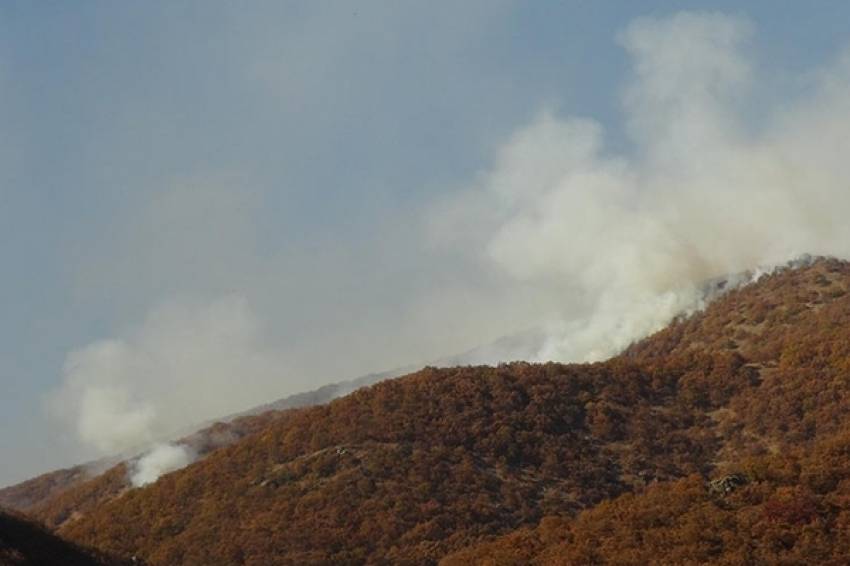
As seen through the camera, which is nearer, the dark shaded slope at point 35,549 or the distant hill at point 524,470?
the dark shaded slope at point 35,549

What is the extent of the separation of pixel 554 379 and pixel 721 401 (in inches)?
596

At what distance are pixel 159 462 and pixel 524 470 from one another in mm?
59940

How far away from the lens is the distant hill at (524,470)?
38.8 m

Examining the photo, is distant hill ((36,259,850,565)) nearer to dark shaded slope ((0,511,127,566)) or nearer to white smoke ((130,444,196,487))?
dark shaded slope ((0,511,127,566))

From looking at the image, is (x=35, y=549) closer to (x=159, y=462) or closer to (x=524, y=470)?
(x=524, y=470)

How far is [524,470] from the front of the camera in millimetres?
65500

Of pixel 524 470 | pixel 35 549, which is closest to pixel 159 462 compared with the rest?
pixel 524 470

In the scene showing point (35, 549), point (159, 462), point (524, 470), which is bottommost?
point (524, 470)

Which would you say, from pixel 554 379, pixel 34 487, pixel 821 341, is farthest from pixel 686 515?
pixel 34 487

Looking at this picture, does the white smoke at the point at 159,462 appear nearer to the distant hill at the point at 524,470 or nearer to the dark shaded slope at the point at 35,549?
the distant hill at the point at 524,470

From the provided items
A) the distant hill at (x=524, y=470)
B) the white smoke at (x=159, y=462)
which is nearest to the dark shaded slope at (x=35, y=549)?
the distant hill at (x=524, y=470)

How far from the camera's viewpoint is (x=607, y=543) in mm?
35906

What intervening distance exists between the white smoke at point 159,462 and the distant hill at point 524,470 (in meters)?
29.8

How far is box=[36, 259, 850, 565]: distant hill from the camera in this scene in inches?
1529
